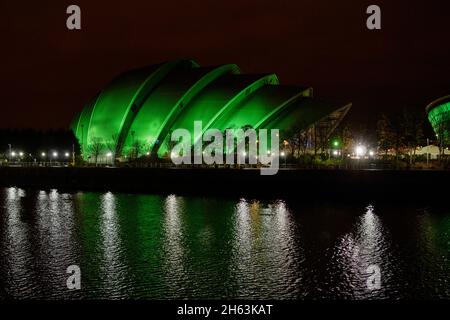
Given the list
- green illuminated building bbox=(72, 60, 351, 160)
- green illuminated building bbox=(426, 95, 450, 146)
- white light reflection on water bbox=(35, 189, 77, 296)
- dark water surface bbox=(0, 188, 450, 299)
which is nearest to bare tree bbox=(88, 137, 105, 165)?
green illuminated building bbox=(72, 60, 351, 160)

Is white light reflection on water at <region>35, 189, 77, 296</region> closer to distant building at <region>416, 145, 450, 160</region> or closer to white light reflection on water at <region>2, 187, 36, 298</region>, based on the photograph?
white light reflection on water at <region>2, 187, 36, 298</region>

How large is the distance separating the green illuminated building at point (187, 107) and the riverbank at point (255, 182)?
1195 cm

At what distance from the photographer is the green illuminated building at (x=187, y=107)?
54.4 m

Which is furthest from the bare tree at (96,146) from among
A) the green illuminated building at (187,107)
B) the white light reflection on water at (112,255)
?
the white light reflection on water at (112,255)

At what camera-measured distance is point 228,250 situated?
1808 centimetres

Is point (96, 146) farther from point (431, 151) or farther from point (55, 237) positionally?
point (55, 237)

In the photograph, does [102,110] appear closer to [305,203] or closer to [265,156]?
[265,156]

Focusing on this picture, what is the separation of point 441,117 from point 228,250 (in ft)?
161

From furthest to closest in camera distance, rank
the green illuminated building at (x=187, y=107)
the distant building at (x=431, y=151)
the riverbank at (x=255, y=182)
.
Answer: the green illuminated building at (x=187, y=107)
the distant building at (x=431, y=151)
the riverbank at (x=255, y=182)

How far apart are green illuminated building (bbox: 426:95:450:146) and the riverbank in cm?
1909

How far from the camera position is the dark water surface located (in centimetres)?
1350

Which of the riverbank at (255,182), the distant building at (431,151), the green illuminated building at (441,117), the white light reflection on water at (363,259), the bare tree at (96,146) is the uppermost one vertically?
the green illuminated building at (441,117)

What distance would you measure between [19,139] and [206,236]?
195ft

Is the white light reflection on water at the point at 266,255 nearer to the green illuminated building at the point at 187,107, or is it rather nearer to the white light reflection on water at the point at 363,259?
the white light reflection on water at the point at 363,259
